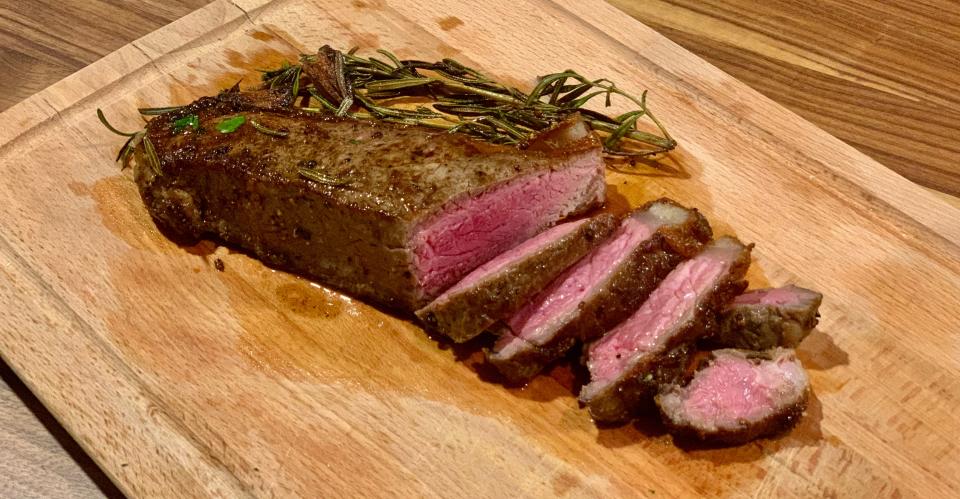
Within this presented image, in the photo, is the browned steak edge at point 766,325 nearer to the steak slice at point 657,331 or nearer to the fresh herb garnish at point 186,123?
the steak slice at point 657,331

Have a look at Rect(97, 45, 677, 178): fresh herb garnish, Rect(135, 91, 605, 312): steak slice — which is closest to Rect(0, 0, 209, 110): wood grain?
Rect(97, 45, 677, 178): fresh herb garnish

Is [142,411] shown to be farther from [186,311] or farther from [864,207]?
[864,207]

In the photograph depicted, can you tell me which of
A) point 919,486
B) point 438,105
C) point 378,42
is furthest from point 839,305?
point 378,42

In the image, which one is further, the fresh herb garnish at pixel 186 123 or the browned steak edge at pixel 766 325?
the fresh herb garnish at pixel 186 123

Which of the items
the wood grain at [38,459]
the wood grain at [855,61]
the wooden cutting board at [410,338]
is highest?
the wood grain at [855,61]

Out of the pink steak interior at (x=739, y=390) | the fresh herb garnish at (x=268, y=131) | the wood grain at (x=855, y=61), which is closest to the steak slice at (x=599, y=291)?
the pink steak interior at (x=739, y=390)

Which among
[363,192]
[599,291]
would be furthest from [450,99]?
[599,291]

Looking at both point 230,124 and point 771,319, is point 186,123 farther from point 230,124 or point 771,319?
point 771,319
